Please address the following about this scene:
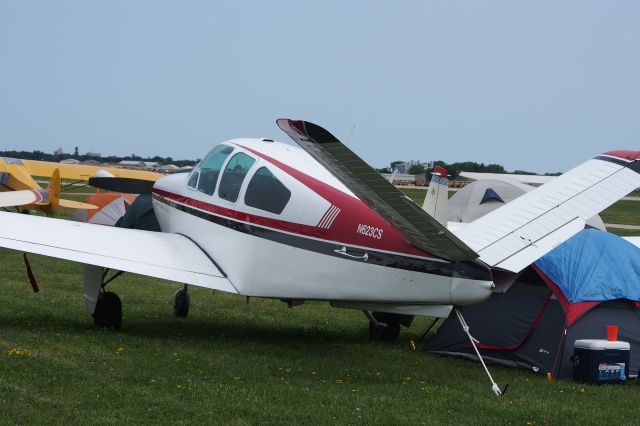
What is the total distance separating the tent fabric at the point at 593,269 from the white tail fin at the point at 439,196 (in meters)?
1.47

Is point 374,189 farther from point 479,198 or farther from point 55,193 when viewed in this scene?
point 479,198

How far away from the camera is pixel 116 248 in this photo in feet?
31.0

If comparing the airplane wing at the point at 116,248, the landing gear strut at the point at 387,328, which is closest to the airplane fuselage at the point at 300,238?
the airplane wing at the point at 116,248

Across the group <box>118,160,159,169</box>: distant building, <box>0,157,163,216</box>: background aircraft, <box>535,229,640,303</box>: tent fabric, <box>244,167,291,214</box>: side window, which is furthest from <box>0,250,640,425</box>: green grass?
<box>118,160,159,169</box>: distant building

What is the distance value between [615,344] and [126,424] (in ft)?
16.4

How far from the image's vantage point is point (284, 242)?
879 cm

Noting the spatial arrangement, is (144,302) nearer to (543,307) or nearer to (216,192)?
(216,192)

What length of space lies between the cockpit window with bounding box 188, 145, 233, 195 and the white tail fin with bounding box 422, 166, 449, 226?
8.13ft

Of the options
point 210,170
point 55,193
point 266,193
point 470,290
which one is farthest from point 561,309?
point 55,193

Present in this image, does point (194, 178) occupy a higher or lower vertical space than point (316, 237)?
higher

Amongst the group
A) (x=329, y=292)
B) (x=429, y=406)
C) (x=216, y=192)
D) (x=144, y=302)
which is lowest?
(x=144, y=302)

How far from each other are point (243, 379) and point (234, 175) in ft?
9.06

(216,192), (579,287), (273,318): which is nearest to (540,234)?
(579,287)

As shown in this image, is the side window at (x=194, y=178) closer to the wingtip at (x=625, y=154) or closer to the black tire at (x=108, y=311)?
the black tire at (x=108, y=311)
